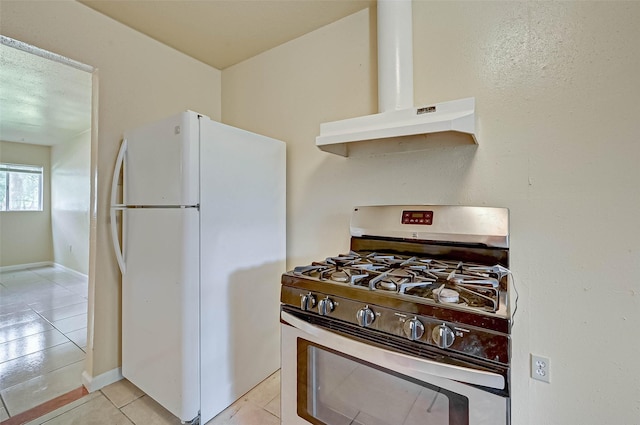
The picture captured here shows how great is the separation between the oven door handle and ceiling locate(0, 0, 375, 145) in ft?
5.98

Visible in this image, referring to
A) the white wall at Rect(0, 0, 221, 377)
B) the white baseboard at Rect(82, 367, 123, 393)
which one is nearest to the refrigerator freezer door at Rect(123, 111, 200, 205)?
the white wall at Rect(0, 0, 221, 377)

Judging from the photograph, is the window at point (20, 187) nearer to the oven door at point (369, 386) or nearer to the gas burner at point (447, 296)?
the oven door at point (369, 386)

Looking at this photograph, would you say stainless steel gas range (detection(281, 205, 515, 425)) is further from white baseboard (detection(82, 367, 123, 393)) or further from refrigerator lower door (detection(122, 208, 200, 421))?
white baseboard (detection(82, 367, 123, 393))

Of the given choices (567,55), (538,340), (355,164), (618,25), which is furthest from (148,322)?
(618,25)

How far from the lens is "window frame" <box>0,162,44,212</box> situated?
5.20 m

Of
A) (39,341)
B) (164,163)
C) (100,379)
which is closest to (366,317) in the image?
(164,163)

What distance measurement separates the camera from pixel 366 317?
0.94 meters

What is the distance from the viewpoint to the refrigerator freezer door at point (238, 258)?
1.52m

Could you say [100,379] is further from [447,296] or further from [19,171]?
[19,171]

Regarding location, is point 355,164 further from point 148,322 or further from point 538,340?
point 148,322

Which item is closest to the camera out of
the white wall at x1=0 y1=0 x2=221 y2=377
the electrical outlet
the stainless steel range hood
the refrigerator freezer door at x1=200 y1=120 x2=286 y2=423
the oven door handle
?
the oven door handle

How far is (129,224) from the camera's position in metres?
1.74

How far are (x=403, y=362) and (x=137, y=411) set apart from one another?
5.20 ft

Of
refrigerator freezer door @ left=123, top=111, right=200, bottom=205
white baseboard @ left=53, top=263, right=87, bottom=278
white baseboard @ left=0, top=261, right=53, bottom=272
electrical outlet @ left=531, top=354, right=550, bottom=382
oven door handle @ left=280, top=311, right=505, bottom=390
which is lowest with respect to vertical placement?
white baseboard @ left=53, top=263, right=87, bottom=278
